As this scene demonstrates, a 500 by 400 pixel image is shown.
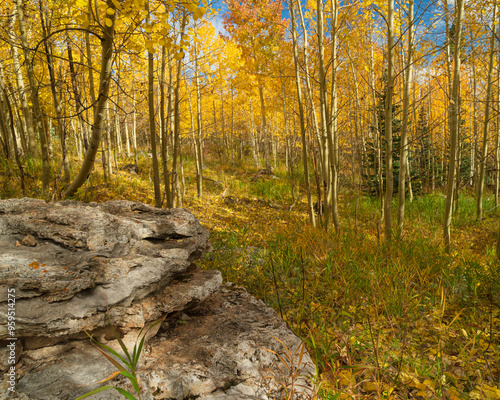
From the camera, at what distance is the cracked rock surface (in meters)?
1.42

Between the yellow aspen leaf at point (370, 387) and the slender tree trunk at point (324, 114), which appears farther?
the slender tree trunk at point (324, 114)

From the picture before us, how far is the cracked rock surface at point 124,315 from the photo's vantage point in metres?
1.42

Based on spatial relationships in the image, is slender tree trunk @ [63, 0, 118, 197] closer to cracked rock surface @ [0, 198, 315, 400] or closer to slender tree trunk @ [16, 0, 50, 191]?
cracked rock surface @ [0, 198, 315, 400]

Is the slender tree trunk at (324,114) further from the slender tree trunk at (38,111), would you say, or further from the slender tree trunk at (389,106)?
the slender tree trunk at (38,111)

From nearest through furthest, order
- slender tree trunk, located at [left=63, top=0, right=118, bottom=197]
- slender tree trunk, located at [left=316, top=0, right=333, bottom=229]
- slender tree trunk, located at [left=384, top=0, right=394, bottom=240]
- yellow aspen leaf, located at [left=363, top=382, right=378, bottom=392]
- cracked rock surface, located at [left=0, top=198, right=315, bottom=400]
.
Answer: cracked rock surface, located at [left=0, top=198, right=315, bottom=400], yellow aspen leaf, located at [left=363, top=382, right=378, bottom=392], slender tree trunk, located at [left=63, top=0, right=118, bottom=197], slender tree trunk, located at [left=384, top=0, right=394, bottom=240], slender tree trunk, located at [left=316, top=0, right=333, bottom=229]

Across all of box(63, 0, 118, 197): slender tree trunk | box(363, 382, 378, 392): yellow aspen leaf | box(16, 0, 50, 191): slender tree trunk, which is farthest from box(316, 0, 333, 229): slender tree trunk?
box(16, 0, 50, 191): slender tree trunk

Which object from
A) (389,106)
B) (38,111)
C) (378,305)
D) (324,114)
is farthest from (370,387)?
(38,111)

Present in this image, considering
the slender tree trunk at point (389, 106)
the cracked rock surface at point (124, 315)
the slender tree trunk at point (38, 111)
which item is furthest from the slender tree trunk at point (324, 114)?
the slender tree trunk at point (38, 111)

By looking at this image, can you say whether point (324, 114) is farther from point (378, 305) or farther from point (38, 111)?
point (38, 111)

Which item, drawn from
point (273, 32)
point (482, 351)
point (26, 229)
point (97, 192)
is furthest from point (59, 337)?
point (273, 32)

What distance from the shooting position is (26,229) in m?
2.04

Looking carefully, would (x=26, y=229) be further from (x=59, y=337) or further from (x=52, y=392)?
(x=52, y=392)

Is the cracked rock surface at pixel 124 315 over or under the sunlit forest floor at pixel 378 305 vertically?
over

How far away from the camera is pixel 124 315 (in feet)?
5.64
